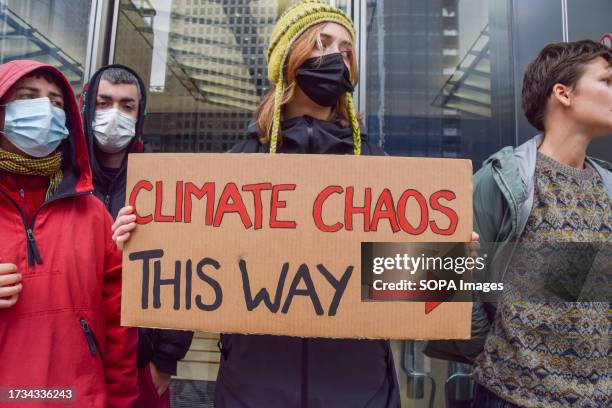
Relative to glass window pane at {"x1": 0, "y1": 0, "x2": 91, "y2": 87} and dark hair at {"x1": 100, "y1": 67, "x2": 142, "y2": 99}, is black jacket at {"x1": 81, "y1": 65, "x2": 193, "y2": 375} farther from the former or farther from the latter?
glass window pane at {"x1": 0, "y1": 0, "x2": 91, "y2": 87}

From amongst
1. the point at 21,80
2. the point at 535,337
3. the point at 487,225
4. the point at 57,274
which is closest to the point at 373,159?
the point at 487,225

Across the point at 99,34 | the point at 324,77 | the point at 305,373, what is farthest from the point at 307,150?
the point at 99,34

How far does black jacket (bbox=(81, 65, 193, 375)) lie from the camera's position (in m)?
1.58

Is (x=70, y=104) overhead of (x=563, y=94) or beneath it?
beneath

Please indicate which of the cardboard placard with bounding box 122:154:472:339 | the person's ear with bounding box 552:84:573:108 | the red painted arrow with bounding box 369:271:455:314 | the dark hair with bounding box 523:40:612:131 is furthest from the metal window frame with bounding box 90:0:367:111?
the red painted arrow with bounding box 369:271:455:314

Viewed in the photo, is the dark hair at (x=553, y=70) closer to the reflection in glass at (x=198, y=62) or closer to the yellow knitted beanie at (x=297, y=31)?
the yellow knitted beanie at (x=297, y=31)

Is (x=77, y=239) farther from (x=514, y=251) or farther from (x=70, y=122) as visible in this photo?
(x=514, y=251)


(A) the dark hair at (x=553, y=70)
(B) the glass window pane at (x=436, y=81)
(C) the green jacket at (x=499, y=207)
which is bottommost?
(C) the green jacket at (x=499, y=207)

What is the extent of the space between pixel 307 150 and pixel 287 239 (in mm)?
324

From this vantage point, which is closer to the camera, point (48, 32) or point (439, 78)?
point (439, 78)

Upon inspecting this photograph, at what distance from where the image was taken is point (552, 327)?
1.36 metres

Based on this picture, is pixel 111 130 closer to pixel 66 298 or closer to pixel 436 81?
pixel 66 298

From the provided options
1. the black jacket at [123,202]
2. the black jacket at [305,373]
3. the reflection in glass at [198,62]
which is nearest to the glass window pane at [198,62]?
the reflection in glass at [198,62]

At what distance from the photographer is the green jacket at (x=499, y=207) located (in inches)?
56.2
